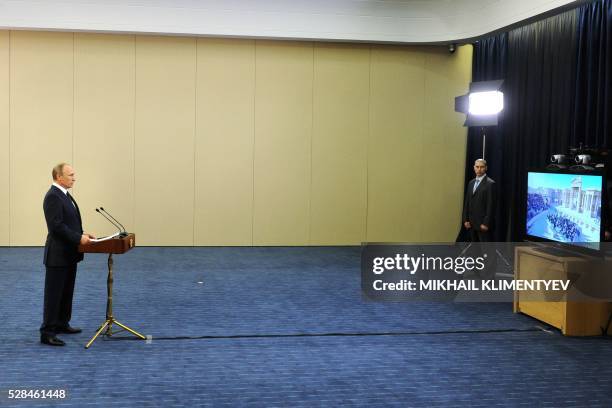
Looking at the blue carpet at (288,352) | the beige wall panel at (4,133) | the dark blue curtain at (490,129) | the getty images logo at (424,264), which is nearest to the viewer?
the blue carpet at (288,352)

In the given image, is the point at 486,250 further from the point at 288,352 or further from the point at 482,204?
the point at 288,352

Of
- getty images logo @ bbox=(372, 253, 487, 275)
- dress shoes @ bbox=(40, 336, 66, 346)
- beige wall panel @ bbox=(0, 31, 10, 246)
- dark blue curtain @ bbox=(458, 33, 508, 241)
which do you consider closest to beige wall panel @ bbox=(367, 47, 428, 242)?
dark blue curtain @ bbox=(458, 33, 508, 241)

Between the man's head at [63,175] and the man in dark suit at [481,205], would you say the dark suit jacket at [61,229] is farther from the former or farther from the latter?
the man in dark suit at [481,205]

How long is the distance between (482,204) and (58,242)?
4909 millimetres

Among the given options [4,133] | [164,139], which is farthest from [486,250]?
[4,133]

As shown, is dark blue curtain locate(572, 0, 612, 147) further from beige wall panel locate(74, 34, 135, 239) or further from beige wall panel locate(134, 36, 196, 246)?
beige wall panel locate(74, 34, 135, 239)

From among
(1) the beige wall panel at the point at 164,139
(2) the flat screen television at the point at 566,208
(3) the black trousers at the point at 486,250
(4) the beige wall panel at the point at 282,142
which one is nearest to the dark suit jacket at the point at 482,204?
(3) the black trousers at the point at 486,250

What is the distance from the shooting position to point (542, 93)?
9.34 meters

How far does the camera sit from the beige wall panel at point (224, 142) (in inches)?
436

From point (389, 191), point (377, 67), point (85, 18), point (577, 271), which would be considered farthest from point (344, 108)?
point (577, 271)

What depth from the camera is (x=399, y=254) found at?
→ 1059cm

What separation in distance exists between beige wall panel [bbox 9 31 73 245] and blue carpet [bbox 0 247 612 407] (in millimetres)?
2956

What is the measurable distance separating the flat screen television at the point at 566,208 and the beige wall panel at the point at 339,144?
5013 mm

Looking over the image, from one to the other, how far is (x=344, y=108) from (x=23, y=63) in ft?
17.1
